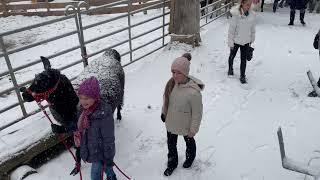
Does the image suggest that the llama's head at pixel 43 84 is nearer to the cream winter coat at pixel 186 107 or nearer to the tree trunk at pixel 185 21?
the cream winter coat at pixel 186 107

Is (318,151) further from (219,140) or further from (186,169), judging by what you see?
(186,169)

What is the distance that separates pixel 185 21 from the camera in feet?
25.0

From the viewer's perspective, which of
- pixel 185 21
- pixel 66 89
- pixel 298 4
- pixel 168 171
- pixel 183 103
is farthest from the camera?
pixel 298 4

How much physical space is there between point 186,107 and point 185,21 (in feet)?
15.1

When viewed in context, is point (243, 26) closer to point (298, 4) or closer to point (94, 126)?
point (94, 126)

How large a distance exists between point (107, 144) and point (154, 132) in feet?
5.44

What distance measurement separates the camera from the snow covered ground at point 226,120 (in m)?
4.00

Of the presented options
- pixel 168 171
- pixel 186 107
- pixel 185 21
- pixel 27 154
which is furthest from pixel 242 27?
pixel 27 154

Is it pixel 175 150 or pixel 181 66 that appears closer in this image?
pixel 181 66

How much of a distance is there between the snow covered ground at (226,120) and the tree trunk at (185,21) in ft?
0.83

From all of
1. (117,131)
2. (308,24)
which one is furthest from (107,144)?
(308,24)

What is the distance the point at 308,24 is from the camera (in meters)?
10.2

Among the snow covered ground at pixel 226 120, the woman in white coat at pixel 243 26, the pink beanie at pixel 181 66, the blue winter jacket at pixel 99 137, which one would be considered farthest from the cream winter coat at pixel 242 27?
the blue winter jacket at pixel 99 137

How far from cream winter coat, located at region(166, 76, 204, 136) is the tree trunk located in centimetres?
442
